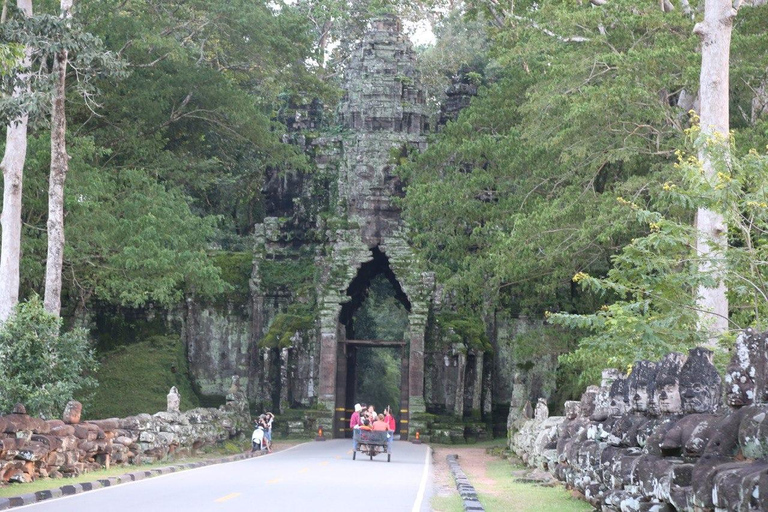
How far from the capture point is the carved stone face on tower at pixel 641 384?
11578 mm

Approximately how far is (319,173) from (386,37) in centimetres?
547

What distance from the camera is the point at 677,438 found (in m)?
9.49

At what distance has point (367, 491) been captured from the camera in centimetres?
1670

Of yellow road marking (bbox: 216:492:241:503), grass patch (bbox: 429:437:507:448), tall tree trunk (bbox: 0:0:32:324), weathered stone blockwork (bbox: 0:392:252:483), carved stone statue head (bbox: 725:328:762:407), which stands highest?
tall tree trunk (bbox: 0:0:32:324)

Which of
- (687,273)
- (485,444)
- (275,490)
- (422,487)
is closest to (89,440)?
(275,490)

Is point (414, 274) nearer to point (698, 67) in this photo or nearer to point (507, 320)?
point (507, 320)

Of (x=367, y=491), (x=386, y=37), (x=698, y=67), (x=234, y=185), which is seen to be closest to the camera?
(x=367, y=491)

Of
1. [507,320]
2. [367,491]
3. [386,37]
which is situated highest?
[386,37]

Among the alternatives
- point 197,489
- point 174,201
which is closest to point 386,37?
point 174,201

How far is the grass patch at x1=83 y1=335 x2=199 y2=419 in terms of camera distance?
34.5m

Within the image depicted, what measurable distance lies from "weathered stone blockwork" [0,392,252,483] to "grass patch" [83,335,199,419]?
6.48m

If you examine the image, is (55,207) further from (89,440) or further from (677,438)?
(677,438)

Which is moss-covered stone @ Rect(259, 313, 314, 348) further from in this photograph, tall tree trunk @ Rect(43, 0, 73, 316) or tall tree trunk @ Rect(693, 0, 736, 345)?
tall tree trunk @ Rect(693, 0, 736, 345)

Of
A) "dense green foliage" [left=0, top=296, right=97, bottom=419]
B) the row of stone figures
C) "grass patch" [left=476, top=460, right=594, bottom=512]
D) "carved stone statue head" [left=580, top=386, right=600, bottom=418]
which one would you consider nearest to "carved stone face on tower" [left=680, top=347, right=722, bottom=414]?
the row of stone figures
